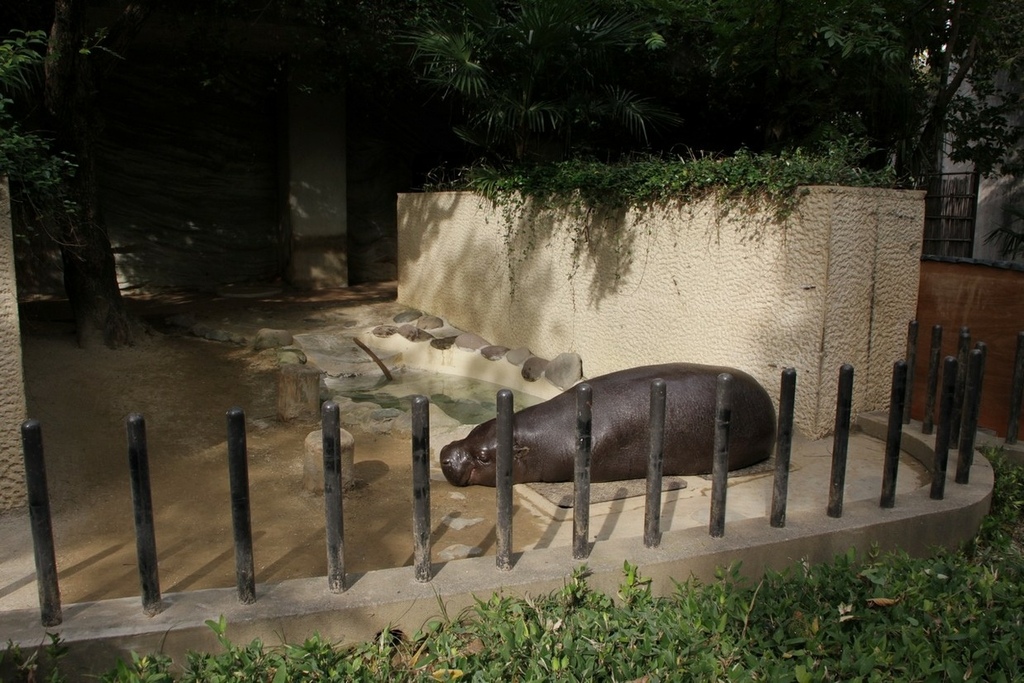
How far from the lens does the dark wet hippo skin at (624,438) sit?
431 cm

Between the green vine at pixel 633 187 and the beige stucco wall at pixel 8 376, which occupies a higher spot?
the green vine at pixel 633 187

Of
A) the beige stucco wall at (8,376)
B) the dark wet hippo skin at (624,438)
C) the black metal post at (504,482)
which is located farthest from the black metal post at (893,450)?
the beige stucco wall at (8,376)

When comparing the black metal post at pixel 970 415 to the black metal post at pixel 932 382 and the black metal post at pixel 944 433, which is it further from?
the black metal post at pixel 932 382

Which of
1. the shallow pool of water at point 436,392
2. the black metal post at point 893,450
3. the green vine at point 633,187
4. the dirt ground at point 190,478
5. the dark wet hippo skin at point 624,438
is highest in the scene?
the green vine at point 633,187

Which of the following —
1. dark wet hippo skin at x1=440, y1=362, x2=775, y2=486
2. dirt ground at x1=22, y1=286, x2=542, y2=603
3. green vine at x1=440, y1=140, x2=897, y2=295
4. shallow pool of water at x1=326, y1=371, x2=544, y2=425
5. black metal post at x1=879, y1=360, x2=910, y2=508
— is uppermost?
green vine at x1=440, y1=140, x2=897, y2=295

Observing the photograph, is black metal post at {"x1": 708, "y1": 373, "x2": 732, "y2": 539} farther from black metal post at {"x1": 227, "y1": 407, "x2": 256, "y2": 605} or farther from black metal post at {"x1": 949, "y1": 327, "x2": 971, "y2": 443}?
black metal post at {"x1": 227, "y1": 407, "x2": 256, "y2": 605}

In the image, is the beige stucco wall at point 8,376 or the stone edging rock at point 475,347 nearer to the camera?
the beige stucco wall at point 8,376

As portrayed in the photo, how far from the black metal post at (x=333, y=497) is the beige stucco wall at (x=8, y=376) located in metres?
1.76

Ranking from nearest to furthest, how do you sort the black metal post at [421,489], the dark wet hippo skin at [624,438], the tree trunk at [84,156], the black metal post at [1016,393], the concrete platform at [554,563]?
the concrete platform at [554,563] → the black metal post at [421,489] → the black metal post at [1016,393] → the dark wet hippo skin at [624,438] → the tree trunk at [84,156]

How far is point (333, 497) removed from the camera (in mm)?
2574

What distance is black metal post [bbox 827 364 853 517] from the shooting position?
317 cm

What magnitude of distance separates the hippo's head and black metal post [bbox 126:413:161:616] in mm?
2082

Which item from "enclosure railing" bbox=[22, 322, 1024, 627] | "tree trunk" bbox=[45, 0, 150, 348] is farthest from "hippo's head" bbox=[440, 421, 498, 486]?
"tree trunk" bbox=[45, 0, 150, 348]

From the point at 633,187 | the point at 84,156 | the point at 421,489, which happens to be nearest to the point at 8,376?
the point at 421,489
